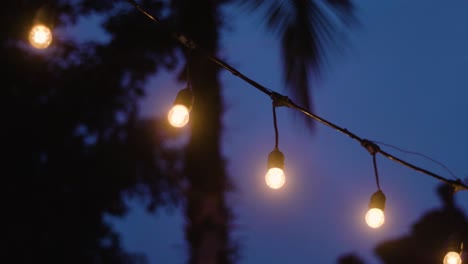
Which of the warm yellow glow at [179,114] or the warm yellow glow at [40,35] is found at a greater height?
the warm yellow glow at [40,35]

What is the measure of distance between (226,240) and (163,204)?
380 centimetres

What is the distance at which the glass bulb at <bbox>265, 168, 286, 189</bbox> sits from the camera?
3539 millimetres

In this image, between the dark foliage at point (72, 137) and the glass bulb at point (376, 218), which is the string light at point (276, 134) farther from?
the dark foliage at point (72, 137)

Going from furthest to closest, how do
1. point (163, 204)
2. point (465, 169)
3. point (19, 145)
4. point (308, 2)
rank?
point (465, 169) < point (163, 204) < point (19, 145) < point (308, 2)

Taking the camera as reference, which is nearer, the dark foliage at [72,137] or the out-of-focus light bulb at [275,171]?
the out-of-focus light bulb at [275,171]

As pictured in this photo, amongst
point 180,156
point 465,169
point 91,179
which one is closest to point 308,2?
point 180,156

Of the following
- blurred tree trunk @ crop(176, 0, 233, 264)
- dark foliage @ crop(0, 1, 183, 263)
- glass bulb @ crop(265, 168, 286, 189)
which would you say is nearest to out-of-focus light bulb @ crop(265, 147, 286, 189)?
glass bulb @ crop(265, 168, 286, 189)

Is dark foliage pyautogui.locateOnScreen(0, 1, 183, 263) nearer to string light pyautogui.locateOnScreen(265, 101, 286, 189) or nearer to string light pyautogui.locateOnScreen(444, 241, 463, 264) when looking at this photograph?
string light pyautogui.locateOnScreen(265, 101, 286, 189)

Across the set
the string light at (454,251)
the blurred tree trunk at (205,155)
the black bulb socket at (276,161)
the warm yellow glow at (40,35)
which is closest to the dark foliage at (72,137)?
the blurred tree trunk at (205,155)

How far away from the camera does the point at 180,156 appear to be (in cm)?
834

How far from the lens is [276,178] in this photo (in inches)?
139

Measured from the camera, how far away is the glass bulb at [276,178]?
354cm

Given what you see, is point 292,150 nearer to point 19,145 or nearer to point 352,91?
point 352,91

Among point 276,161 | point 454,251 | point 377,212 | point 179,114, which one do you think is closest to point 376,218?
point 377,212
